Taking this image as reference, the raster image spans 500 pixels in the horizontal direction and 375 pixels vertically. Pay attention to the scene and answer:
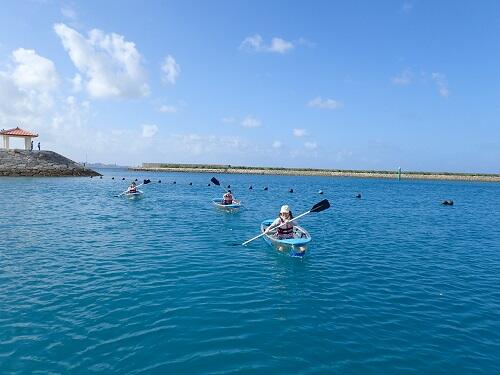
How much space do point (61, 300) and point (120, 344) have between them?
13.9 feet

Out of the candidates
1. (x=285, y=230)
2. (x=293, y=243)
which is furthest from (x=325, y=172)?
(x=293, y=243)

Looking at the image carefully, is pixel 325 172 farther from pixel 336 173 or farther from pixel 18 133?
pixel 18 133

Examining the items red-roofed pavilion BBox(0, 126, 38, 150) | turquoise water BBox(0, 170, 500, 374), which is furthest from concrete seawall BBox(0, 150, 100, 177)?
turquoise water BBox(0, 170, 500, 374)

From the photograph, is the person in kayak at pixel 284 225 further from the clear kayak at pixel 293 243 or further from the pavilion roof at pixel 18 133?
the pavilion roof at pixel 18 133

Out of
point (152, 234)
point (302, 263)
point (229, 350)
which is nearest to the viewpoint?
point (229, 350)

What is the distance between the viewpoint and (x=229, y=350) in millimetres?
9945

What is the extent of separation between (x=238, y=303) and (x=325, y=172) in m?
162

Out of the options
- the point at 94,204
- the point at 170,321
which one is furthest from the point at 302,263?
the point at 94,204

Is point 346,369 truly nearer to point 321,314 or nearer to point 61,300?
point 321,314

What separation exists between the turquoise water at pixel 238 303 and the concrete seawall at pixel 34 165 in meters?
66.8

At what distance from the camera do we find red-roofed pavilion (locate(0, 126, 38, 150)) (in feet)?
288

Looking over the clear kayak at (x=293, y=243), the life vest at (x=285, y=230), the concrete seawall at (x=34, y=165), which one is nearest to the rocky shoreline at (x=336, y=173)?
the concrete seawall at (x=34, y=165)

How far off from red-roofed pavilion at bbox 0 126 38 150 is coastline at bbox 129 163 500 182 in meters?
91.5

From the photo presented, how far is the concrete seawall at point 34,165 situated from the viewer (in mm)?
82312
